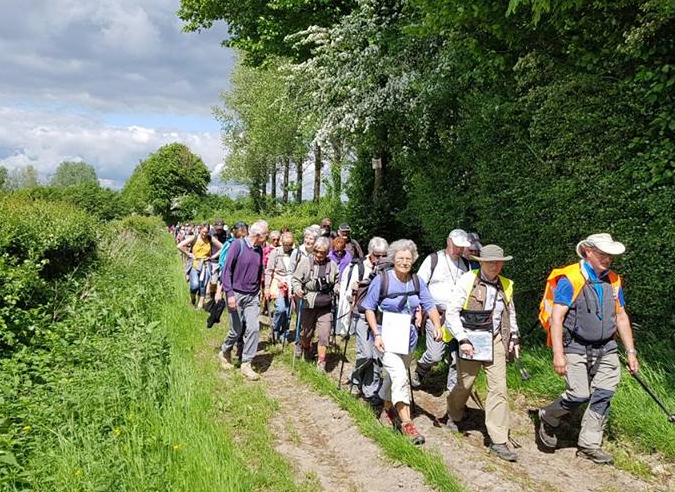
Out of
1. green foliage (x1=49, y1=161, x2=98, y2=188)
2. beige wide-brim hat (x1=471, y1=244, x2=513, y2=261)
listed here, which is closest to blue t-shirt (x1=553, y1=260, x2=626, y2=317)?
beige wide-brim hat (x1=471, y1=244, x2=513, y2=261)

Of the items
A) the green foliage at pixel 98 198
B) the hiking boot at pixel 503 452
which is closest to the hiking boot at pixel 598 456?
the hiking boot at pixel 503 452

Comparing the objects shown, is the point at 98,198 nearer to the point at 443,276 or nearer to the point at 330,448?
the point at 443,276

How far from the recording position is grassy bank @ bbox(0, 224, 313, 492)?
4070 mm

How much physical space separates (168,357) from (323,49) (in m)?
8.86

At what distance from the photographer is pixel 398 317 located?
4.99 metres

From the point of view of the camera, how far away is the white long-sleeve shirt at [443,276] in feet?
19.6

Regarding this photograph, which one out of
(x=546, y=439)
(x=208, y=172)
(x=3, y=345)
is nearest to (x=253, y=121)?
(x=3, y=345)

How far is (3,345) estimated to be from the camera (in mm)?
7121

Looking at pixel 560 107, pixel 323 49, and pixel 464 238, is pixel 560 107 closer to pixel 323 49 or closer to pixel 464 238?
pixel 464 238

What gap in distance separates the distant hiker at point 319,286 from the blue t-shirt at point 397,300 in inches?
87.5

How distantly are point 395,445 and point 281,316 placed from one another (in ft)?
14.7

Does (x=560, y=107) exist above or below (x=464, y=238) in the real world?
above

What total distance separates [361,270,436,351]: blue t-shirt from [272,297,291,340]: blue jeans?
3653 millimetres

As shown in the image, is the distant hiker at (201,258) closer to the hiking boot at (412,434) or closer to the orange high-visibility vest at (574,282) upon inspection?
the hiking boot at (412,434)
